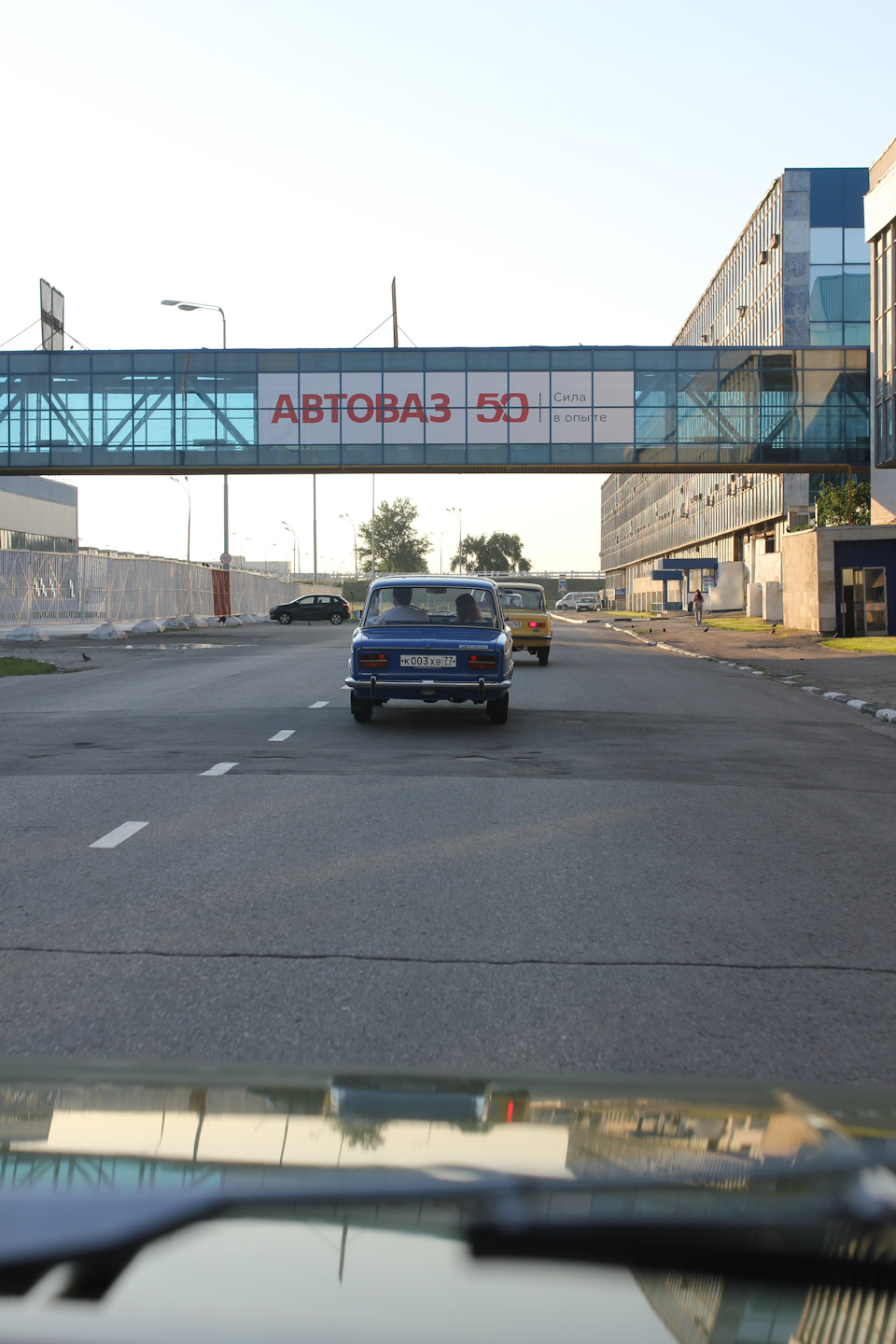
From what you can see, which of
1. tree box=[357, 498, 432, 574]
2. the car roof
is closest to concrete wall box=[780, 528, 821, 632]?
the car roof

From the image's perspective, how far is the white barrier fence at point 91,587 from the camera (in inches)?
1591

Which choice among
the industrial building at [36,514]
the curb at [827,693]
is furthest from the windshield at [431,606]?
the industrial building at [36,514]

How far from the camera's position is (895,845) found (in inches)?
299

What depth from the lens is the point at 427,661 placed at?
548 inches

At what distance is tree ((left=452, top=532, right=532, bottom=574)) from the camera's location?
624 feet

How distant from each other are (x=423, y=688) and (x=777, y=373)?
40.1 metres

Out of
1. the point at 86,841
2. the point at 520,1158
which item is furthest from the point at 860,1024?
the point at 86,841

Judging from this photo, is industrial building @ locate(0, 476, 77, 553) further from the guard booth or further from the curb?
the curb

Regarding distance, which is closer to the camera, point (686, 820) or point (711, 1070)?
point (711, 1070)

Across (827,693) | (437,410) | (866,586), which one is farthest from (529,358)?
(827,693)

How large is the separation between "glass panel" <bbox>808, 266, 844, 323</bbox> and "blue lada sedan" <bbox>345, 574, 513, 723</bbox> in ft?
184

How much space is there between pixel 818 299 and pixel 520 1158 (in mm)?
68310

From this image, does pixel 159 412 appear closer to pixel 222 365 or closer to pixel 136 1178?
pixel 222 365

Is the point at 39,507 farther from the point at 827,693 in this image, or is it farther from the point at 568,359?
the point at 827,693
